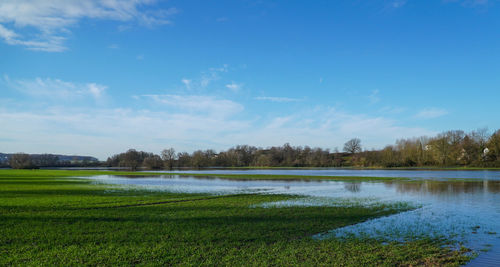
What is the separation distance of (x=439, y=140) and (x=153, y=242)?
138m

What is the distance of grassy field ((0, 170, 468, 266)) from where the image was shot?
32.5 feet

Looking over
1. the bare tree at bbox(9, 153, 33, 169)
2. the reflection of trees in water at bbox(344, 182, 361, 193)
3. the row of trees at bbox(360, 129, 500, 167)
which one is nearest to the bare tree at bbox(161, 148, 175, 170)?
the bare tree at bbox(9, 153, 33, 169)

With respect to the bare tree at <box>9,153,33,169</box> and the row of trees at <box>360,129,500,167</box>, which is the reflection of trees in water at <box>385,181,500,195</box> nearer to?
the row of trees at <box>360,129,500,167</box>

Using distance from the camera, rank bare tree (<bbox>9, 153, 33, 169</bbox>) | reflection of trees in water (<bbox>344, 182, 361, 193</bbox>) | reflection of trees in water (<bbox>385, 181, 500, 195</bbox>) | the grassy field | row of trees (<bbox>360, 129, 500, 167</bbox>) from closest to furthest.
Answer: the grassy field
reflection of trees in water (<bbox>385, 181, 500, 195</bbox>)
reflection of trees in water (<bbox>344, 182, 361, 193</bbox>)
row of trees (<bbox>360, 129, 500, 167</bbox>)
bare tree (<bbox>9, 153, 33, 169</bbox>)

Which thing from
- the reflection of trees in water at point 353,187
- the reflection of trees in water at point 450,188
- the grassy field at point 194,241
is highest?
the grassy field at point 194,241

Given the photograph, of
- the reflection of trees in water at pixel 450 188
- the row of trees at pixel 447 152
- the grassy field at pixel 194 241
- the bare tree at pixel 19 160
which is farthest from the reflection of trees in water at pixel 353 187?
the bare tree at pixel 19 160

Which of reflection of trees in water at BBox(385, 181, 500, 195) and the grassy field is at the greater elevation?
the grassy field

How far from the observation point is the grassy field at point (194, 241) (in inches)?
390

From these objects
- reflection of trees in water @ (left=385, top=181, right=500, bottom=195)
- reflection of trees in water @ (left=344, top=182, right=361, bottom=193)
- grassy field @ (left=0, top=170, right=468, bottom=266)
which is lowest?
reflection of trees in water @ (left=344, top=182, right=361, bottom=193)

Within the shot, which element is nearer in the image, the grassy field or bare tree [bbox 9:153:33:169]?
the grassy field

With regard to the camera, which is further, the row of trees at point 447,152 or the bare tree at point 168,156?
the bare tree at point 168,156

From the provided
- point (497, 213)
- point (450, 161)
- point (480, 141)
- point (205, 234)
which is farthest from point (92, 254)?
point (480, 141)

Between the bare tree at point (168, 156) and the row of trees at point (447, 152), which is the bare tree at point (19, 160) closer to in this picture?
the bare tree at point (168, 156)

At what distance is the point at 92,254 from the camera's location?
33.9 ft
